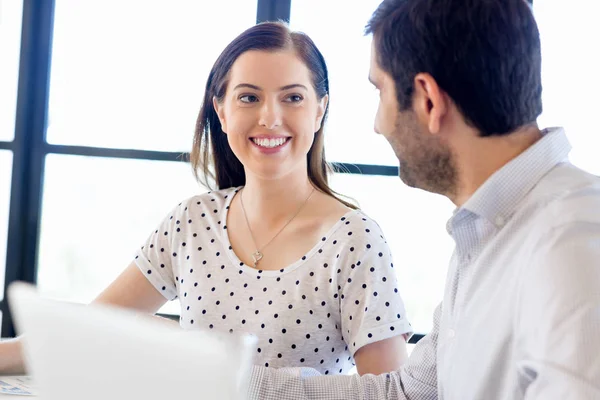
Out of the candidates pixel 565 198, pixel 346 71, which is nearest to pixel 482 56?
pixel 565 198

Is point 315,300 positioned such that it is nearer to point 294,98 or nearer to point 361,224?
point 361,224

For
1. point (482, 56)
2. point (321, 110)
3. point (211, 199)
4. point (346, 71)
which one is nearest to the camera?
point (482, 56)

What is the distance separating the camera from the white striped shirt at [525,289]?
85 cm

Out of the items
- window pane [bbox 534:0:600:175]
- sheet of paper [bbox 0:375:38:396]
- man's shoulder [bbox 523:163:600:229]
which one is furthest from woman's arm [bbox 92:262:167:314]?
window pane [bbox 534:0:600:175]

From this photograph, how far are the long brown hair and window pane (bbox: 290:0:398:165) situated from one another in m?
0.58

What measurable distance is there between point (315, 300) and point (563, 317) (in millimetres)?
925

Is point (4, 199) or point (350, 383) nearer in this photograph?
point (350, 383)

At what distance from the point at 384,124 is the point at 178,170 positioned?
1.61 m

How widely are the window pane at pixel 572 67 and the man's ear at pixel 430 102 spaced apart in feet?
4.78

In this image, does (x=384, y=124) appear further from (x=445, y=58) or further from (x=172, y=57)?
(x=172, y=57)

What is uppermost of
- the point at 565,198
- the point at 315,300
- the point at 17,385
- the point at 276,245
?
the point at 565,198

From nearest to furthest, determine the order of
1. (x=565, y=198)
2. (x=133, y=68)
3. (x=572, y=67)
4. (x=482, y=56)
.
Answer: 1. (x=565, y=198)
2. (x=482, y=56)
3. (x=572, y=67)
4. (x=133, y=68)

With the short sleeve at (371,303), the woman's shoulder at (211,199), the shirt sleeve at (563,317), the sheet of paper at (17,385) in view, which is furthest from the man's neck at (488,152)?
the woman's shoulder at (211,199)

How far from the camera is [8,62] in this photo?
2797mm
